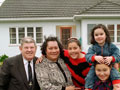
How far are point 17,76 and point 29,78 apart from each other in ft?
0.64

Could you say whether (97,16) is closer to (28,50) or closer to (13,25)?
(13,25)

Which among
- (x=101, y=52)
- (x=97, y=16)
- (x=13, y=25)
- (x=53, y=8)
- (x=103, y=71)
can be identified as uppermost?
(x=53, y=8)

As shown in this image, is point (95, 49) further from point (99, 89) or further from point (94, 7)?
point (94, 7)

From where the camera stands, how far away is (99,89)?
7.84ft

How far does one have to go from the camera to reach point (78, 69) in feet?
9.11

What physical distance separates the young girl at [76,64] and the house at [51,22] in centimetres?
930

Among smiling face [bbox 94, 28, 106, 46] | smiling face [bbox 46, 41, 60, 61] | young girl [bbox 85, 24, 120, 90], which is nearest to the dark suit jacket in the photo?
smiling face [bbox 46, 41, 60, 61]

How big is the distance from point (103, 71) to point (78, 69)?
524 mm

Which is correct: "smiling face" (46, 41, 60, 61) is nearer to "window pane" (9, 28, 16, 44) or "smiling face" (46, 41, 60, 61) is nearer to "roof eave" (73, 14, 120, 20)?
"roof eave" (73, 14, 120, 20)

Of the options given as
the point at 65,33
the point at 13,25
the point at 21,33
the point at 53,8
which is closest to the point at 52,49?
the point at 21,33

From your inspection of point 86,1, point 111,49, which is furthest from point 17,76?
point 86,1

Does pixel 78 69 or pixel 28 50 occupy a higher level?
pixel 28 50

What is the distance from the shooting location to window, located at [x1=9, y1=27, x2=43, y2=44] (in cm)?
1314

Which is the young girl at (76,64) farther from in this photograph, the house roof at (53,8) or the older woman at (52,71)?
the house roof at (53,8)
